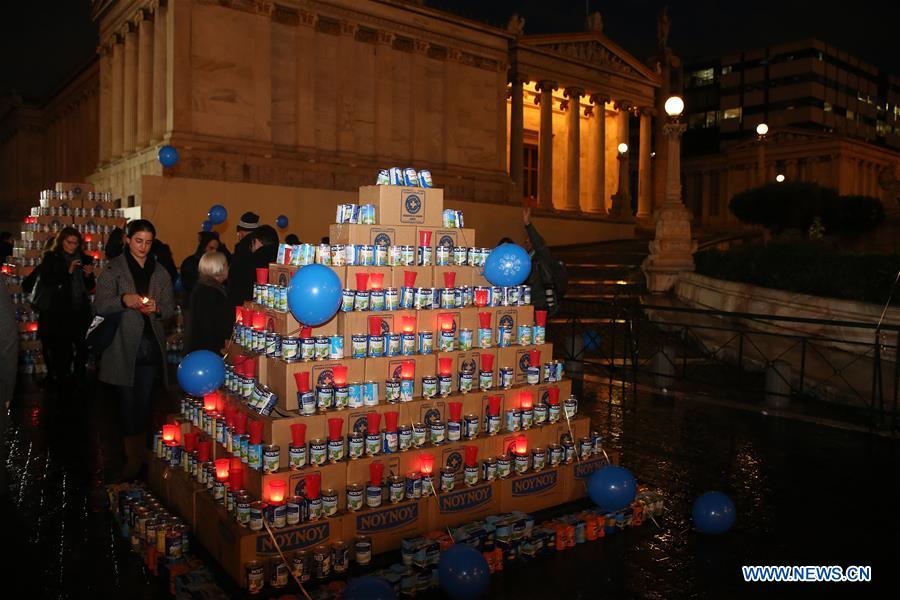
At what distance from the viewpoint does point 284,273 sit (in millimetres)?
6465

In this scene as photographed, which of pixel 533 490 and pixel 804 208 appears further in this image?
pixel 804 208

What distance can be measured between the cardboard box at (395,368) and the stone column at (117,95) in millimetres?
25681

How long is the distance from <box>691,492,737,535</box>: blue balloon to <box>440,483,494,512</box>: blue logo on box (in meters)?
1.82

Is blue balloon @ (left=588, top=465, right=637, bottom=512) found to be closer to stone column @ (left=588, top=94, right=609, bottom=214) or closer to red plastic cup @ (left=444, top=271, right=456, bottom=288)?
red plastic cup @ (left=444, top=271, right=456, bottom=288)

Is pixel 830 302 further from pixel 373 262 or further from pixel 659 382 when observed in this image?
pixel 373 262

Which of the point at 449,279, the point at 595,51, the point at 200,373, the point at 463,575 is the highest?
Result: the point at 595,51

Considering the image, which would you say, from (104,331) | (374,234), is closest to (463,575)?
(374,234)

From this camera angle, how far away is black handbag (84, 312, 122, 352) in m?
6.63

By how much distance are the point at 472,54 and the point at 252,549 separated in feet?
96.3

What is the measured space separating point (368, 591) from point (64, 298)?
851 cm

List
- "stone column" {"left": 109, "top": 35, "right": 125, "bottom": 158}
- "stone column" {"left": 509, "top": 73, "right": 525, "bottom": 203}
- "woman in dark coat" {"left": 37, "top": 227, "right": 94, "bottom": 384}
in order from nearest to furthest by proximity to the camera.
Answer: "woman in dark coat" {"left": 37, "top": 227, "right": 94, "bottom": 384}, "stone column" {"left": 109, "top": 35, "right": 125, "bottom": 158}, "stone column" {"left": 509, "top": 73, "right": 525, "bottom": 203}

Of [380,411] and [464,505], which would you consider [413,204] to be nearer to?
[380,411]

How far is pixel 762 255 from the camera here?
53.4ft

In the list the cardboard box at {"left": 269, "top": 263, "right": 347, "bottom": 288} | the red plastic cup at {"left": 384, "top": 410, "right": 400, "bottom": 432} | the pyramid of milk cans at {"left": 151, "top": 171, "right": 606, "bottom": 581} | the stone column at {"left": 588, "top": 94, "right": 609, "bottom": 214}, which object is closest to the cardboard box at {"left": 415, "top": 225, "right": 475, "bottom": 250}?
the pyramid of milk cans at {"left": 151, "top": 171, "right": 606, "bottom": 581}
